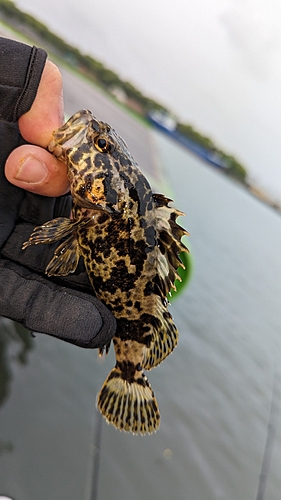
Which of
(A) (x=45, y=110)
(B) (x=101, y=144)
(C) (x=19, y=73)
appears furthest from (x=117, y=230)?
(C) (x=19, y=73)

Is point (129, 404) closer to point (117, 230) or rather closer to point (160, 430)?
point (117, 230)

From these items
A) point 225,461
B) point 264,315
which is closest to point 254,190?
point 264,315

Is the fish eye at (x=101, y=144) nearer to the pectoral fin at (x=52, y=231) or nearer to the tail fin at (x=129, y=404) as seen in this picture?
the pectoral fin at (x=52, y=231)

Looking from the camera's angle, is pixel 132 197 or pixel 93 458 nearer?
pixel 132 197

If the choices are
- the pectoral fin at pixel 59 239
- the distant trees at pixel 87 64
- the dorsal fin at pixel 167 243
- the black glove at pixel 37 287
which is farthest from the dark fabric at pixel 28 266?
the distant trees at pixel 87 64

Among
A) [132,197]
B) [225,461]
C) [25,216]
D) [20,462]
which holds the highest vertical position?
[132,197]

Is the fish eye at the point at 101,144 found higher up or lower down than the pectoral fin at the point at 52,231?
higher up

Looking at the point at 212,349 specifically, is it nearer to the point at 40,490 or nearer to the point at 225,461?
the point at 225,461

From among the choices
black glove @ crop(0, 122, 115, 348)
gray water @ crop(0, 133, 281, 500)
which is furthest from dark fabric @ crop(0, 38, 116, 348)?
gray water @ crop(0, 133, 281, 500)
